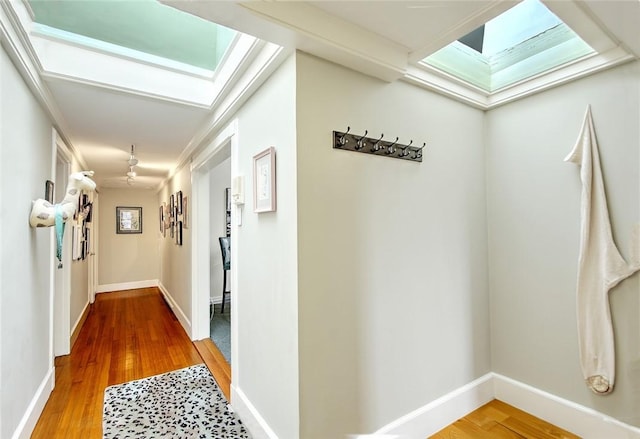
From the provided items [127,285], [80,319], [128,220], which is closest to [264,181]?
[80,319]

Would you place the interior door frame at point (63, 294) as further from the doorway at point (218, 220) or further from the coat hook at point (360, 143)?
the coat hook at point (360, 143)

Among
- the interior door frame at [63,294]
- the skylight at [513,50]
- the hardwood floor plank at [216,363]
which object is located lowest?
the hardwood floor plank at [216,363]

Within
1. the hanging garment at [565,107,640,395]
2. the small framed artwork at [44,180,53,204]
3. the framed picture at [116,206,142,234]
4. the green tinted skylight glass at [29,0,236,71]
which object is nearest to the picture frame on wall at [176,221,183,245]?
A: the small framed artwork at [44,180,53,204]

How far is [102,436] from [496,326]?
2.73 meters

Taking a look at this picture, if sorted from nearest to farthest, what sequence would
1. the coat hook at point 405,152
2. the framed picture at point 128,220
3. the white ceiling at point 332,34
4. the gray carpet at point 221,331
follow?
the white ceiling at point 332,34
the coat hook at point 405,152
the gray carpet at point 221,331
the framed picture at point 128,220

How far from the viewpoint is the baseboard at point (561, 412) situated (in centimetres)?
165

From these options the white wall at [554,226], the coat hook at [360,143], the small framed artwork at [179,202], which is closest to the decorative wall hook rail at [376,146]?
the coat hook at [360,143]

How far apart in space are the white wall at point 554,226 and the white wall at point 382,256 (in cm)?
16

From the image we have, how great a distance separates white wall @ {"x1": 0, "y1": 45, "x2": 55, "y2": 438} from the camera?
151cm

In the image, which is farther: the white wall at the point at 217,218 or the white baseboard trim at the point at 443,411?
the white wall at the point at 217,218

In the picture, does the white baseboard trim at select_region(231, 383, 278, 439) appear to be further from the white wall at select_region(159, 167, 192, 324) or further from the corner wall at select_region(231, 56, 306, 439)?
the white wall at select_region(159, 167, 192, 324)

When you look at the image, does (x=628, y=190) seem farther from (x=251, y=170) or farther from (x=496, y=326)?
(x=251, y=170)

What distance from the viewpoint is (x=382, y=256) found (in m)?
1.65

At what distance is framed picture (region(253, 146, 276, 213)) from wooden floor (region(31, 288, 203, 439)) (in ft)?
6.01
